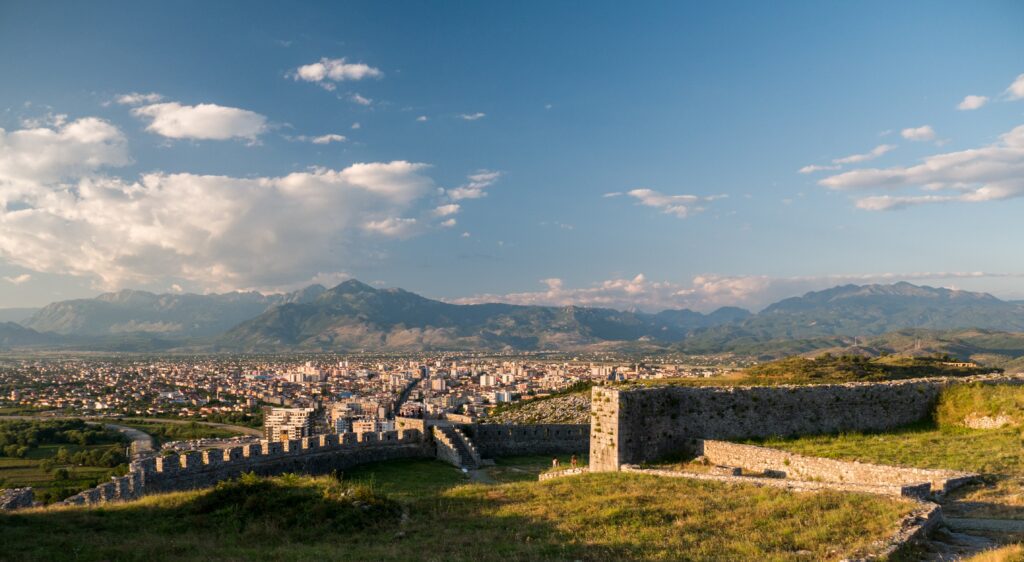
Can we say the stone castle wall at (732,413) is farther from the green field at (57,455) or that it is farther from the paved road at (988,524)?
the green field at (57,455)

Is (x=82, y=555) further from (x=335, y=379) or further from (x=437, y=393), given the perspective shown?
(x=335, y=379)

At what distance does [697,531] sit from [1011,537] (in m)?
4.74

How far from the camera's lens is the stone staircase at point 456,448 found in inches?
1155

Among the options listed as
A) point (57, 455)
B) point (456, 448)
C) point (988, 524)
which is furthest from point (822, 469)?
point (57, 455)

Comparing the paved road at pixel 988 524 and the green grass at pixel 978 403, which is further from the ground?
the green grass at pixel 978 403

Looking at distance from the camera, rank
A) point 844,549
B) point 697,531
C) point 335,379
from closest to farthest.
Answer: point 844,549 → point 697,531 → point 335,379

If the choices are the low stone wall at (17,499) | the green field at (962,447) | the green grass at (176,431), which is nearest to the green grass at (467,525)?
the green field at (962,447)

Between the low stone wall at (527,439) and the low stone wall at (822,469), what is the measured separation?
1458 centimetres

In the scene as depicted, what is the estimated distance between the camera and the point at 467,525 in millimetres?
12555

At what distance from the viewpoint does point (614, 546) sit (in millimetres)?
10281

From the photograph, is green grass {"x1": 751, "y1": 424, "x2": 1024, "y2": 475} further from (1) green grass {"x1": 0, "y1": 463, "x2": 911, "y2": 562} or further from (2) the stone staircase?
(2) the stone staircase

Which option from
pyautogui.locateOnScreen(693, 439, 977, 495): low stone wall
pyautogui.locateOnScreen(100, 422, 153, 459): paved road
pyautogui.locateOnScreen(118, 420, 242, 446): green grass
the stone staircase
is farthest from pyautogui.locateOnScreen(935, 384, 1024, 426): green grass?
pyautogui.locateOnScreen(118, 420, 242, 446): green grass

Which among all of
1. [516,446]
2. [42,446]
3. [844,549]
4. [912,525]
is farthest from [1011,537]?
[42,446]

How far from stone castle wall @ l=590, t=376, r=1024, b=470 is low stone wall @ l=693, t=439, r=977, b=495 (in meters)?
1.09
